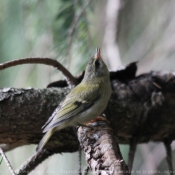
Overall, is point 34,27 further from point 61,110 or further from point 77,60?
point 61,110

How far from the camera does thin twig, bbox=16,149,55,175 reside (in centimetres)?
195

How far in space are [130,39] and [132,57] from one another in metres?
0.20

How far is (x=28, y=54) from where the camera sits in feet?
9.02

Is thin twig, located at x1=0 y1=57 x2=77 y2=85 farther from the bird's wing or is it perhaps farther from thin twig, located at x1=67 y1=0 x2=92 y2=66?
thin twig, located at x1=67 y1=0 x2=92 y2=66

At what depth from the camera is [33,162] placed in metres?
2.03

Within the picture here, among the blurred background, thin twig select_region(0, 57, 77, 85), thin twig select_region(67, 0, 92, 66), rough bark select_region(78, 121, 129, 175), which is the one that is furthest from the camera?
the blurred background

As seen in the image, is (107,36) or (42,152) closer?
(42,152)

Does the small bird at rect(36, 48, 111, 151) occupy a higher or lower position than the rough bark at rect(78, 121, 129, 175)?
higher

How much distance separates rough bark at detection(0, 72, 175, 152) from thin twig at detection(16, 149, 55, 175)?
0.07 meters

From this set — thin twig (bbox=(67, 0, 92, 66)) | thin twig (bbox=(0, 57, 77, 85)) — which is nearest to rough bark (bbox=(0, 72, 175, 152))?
thin twig (bbox=(0, 57, 77, 85))

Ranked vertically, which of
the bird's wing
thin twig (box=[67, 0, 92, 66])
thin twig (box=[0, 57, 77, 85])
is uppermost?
thin twig (box=[67, 0, 92, 66])

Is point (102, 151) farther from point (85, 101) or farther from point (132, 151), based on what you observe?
point (85, 101)

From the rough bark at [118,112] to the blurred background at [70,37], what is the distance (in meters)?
0.26

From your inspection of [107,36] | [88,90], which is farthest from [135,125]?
[107,36]
